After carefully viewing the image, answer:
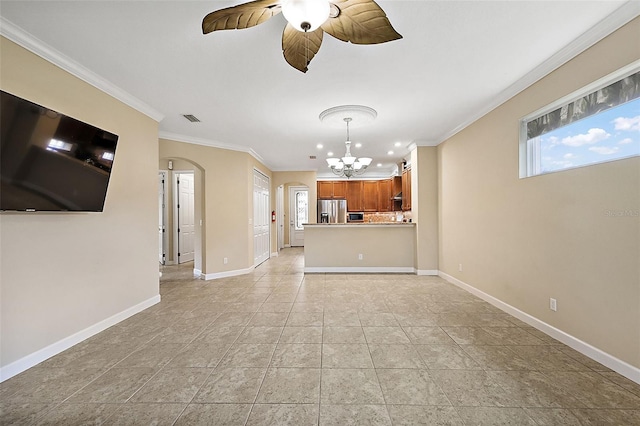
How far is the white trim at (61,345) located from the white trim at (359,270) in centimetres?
320

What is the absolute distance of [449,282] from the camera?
15.3ft

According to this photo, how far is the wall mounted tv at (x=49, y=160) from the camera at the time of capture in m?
1.92

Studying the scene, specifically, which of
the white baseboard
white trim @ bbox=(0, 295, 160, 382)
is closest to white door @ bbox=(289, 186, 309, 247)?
white trim @ bbox=(0, 295, 160, 382)

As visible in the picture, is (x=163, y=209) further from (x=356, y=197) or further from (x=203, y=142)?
(x=356, y=197)

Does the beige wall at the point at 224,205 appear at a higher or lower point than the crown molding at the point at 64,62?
lower

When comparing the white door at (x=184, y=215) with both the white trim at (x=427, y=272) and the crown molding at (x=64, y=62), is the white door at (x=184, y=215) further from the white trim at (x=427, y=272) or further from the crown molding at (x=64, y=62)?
the white trim at (x=427, y=272)

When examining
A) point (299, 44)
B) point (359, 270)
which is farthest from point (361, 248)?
point (299, 44)

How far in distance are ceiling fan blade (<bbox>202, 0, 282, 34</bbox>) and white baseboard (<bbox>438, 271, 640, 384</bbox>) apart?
11.4 ft

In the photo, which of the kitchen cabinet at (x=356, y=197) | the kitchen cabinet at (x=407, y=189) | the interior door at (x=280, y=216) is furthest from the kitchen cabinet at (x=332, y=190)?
the kitchen cabinet at (x=407, y=189)

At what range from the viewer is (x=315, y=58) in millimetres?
2402

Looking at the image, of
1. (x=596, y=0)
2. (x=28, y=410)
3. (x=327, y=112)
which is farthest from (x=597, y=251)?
(x=28, y=410)

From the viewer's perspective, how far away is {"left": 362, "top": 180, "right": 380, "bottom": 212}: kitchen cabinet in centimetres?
856

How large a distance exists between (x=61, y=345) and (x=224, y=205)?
3.15 meters

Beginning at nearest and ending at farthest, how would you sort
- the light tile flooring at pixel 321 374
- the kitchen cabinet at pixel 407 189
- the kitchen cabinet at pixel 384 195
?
the light tile flooring at pixel 321 374, the kitchen cabinet at pixel 407 189, the kitchen cabinet at pixel 384 195
